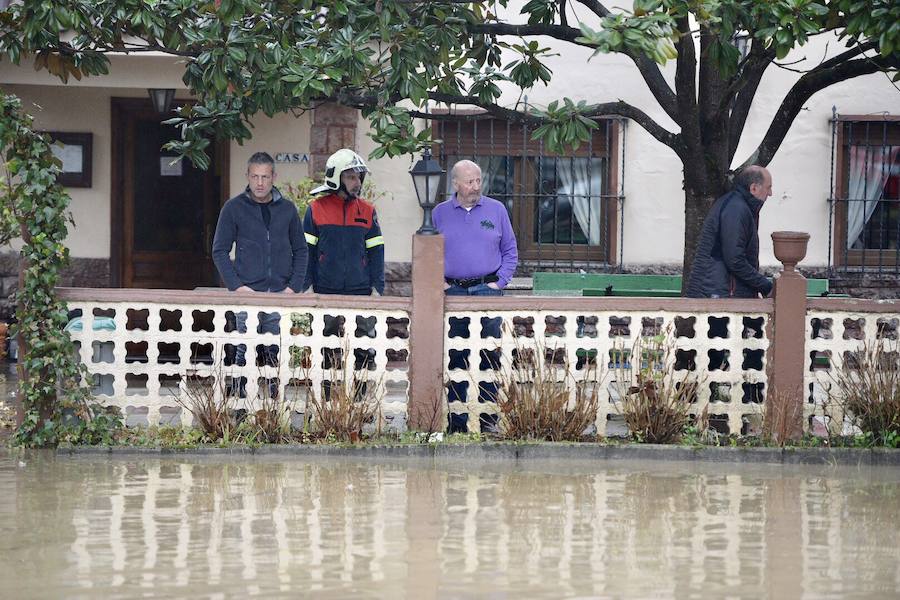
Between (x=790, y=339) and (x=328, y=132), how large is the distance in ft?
19.6

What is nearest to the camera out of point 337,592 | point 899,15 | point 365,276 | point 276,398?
point 337,592

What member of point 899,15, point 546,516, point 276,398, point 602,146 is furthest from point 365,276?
point 602,146

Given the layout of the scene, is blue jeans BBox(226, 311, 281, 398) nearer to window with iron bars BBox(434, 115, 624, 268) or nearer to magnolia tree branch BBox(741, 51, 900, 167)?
magnolia tree branch BBox(741, 51, 900, 167)

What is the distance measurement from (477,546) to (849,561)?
1674 mm

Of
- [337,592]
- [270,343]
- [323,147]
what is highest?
[323,147]

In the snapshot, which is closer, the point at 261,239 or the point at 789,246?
the point at 789,246

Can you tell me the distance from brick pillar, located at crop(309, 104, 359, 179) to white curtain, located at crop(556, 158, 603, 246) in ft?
7.19

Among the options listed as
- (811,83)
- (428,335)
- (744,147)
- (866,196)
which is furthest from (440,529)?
(866,196)

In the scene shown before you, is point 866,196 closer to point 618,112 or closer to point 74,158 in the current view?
point 618,112

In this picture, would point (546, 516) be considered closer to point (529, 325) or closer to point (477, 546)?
point (477, 546)

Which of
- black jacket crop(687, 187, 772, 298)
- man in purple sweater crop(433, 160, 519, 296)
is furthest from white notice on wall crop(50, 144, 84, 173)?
black jacket crop(687, 187, 772, 298)

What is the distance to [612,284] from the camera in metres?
13.7

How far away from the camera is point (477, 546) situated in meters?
6.75

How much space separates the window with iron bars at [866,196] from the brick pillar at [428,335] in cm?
657
